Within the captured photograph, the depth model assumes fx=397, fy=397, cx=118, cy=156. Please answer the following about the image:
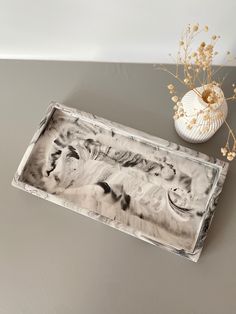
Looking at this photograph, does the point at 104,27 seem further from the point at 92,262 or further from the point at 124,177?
the point at 92,262

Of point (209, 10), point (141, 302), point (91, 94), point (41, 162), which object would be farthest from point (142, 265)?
point (209, 10)

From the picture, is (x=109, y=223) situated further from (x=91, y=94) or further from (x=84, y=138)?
(x=91, y=94)

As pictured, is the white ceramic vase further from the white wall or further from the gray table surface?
the white wall

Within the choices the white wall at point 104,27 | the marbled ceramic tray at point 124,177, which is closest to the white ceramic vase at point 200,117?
the marbled ceramic tray at point 124,177

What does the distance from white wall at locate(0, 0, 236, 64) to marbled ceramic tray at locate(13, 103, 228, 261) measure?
0.65 feet

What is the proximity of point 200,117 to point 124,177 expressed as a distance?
211 millimetres

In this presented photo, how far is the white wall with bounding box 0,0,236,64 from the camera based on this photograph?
93cm

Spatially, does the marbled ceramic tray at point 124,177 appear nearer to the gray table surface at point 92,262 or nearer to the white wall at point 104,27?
the gray table surface at point 92,262

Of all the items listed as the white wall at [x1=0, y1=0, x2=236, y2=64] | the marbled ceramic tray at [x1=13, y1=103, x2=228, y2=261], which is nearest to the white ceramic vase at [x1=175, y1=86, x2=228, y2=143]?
the marbled ceramic tray at [x1=13, y1=103, x2=228, y2=261]

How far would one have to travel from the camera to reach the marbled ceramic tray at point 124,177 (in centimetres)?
84

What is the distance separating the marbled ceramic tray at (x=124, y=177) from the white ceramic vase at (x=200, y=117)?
0.14 feet

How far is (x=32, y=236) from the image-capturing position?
85 cm

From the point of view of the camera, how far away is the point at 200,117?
32.7 inches

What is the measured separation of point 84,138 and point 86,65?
217 mm
